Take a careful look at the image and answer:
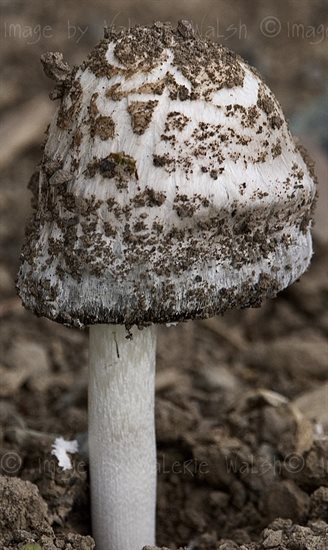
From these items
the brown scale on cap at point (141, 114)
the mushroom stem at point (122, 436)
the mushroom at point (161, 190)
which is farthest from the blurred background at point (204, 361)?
the brown scale on cap at point (141, 114)

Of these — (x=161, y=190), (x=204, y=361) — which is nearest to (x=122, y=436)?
(x=161, y=190)

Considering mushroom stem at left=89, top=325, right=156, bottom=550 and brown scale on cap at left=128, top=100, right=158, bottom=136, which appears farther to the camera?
mushroom stem at left=89, top=325, right=156, bottom=550

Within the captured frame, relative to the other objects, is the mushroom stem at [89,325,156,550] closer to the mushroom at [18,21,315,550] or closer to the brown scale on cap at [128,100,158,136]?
the mushroom at [18,21,315,550]

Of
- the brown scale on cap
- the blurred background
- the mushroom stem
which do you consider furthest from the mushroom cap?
the blurred background

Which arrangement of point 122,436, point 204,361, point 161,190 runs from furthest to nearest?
point 204,361, point 122,436, point 161,190

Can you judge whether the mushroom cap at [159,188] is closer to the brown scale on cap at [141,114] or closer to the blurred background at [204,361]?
the brown scale on cap at [141,114]

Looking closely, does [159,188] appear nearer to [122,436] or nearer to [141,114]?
[141,114]

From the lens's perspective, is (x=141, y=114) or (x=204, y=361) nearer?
(x=141, y=114)
